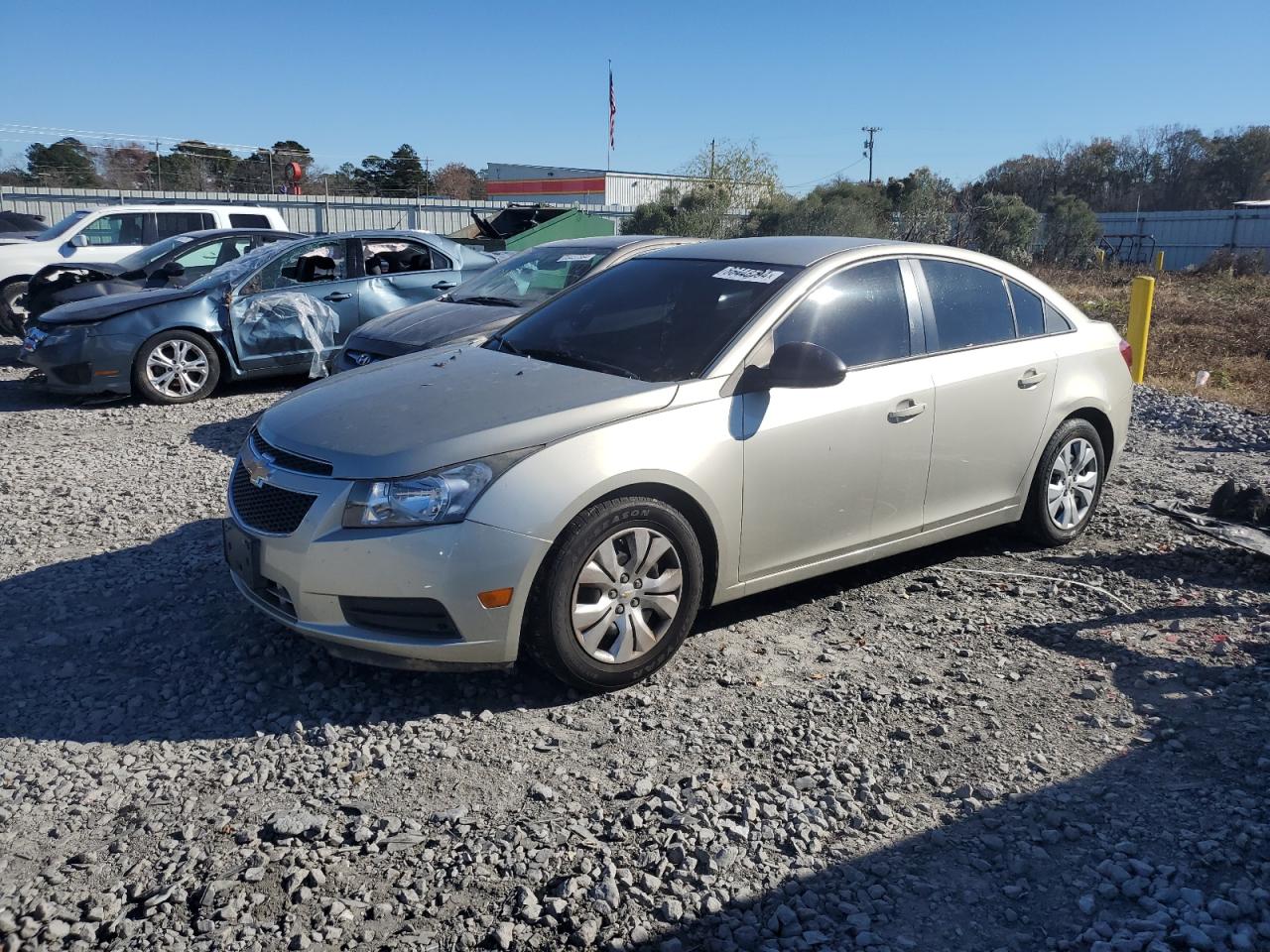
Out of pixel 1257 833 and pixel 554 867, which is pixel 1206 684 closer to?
pixel 1257 833

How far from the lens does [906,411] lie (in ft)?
15.5

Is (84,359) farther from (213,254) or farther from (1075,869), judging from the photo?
(1075,869)

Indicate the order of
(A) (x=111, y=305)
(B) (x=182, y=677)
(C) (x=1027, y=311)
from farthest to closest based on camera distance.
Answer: (A) (x=111, y=305) → (C) (x=1027, y=311) → (B) (x=182, y=677)

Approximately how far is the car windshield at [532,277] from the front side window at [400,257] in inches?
68.2

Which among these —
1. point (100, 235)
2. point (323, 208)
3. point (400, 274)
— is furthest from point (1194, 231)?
point (100, 235)

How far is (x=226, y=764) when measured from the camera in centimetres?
352

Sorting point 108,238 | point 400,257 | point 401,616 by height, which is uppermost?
point 108,238

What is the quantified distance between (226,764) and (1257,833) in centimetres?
331

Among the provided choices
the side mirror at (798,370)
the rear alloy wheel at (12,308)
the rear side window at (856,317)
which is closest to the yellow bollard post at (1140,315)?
the rear side window at (856,317)

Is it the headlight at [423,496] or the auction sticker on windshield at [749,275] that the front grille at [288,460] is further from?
the auction sticker on windshield at [749,275]

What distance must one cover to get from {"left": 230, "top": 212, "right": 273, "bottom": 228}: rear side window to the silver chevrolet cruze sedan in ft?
39.9

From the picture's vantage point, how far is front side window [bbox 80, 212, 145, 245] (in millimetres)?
14953

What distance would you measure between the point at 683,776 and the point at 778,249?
8.79 feet

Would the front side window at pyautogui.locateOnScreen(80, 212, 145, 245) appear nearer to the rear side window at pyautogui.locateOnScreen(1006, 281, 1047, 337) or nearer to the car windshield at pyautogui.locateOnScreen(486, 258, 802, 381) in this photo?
the car windshield at pyautogui.locateOnScreen(486, 258, 802, 381)
